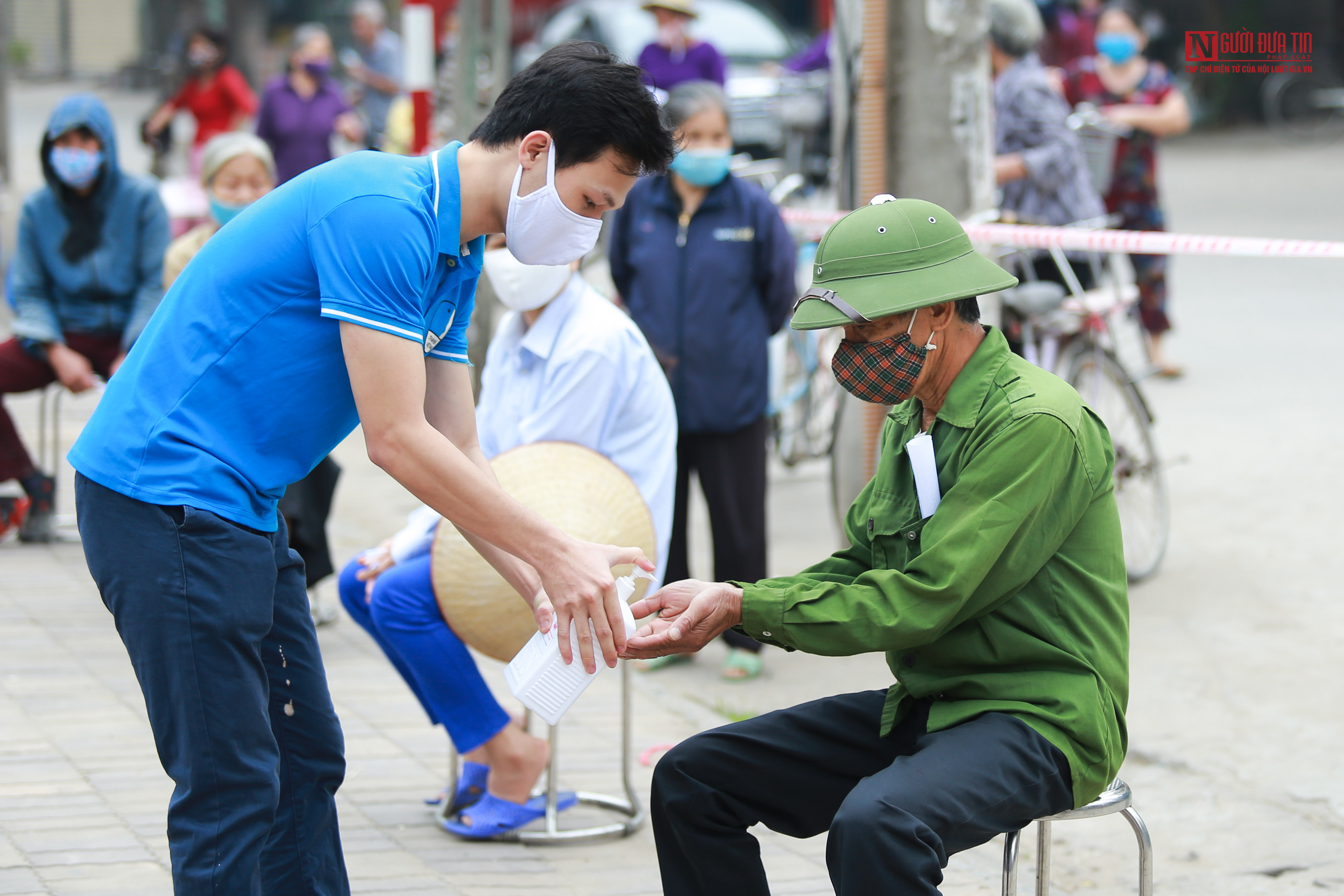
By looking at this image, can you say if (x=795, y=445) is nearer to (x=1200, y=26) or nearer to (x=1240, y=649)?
(x=1240, y=649)

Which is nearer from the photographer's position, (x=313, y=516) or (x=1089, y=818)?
(x=1089, y=818)

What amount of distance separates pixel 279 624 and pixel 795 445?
5.32 m

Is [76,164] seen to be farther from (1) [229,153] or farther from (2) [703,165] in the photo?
(2) [703,165]

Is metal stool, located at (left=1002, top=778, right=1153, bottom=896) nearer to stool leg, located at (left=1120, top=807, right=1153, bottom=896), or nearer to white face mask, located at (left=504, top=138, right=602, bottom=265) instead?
stool leg, located at (left=1120, top=807, right=1153, bottom=896)

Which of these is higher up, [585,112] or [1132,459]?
[585,112]

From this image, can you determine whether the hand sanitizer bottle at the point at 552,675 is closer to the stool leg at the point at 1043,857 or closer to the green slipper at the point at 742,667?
the stool leg at the point at 1043,857

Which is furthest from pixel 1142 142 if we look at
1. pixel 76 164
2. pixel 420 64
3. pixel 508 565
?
pixel 508 565

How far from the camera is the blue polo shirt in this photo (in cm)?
237

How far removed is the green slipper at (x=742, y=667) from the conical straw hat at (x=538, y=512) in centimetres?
166

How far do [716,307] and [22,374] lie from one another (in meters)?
3.14

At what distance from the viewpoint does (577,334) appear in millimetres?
4070

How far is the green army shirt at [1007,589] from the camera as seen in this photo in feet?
8.18

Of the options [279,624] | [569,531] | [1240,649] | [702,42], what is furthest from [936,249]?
[702,42]

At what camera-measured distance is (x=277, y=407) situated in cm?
244
